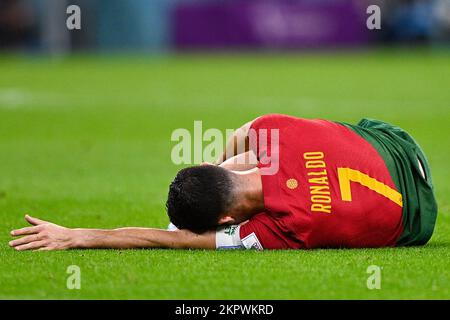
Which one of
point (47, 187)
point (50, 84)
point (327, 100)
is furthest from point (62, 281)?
point (50, 84)

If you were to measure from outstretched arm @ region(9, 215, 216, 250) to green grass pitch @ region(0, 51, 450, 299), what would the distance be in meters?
0.08

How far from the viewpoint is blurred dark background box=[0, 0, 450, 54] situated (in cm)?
3416

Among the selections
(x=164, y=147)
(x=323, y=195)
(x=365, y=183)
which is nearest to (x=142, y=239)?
(x=323, y=195)

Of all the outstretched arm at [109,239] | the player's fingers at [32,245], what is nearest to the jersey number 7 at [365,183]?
the outstretched arm at [109,239]

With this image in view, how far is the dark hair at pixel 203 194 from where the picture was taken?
22.8ft

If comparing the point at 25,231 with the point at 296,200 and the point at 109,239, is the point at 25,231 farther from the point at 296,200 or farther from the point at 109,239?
the point at 296,200

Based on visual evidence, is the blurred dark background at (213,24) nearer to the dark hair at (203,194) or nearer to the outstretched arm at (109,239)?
the outstretched arm at (109,239)

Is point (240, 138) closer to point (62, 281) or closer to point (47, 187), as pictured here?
point (62, 281)

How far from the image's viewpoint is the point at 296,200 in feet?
22.9

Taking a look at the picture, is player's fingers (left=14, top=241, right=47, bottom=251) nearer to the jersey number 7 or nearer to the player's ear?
the player's ear

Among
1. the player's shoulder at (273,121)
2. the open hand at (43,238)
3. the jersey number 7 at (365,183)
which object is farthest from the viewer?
the player's shoulder at (273,121)

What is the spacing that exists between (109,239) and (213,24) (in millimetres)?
28795

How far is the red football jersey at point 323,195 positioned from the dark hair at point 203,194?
254 millimetres

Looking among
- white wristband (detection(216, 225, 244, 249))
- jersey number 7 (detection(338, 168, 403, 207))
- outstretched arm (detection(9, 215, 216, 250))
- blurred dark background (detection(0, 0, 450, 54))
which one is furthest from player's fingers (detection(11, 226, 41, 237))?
blurred dark background (detection(0, 0, 450, 54))
